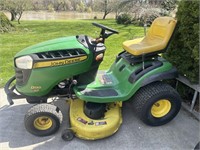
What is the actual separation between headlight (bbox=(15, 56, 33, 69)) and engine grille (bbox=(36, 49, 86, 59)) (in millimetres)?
105

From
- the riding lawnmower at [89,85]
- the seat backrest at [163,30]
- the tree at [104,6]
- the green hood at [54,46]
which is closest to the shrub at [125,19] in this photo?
the tree at [104,6]

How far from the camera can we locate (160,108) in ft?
9.07

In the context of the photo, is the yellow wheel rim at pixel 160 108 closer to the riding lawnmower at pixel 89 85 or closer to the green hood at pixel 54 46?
the riding lawnmower at pixel 89 85

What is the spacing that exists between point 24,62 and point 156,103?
1599 mm

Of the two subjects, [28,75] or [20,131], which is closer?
[28,75]

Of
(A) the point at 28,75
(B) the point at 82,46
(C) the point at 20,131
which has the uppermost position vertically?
(B) the point at 82,46

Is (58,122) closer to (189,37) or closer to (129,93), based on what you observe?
(129,93)

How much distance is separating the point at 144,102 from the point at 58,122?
1.00 metres

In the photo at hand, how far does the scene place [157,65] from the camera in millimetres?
2648

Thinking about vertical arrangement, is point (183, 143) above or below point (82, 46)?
below

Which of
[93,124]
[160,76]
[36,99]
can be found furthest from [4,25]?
[160,76]

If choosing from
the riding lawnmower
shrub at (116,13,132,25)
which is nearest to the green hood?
the riding lawnmower

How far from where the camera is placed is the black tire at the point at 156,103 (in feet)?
8.36

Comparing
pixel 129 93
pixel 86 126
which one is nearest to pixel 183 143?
pixel 129 93
